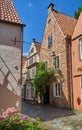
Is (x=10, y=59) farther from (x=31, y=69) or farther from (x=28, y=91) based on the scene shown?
(x=28, y=91)

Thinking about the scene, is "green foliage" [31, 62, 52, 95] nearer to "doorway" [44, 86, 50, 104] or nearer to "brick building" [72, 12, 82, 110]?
"doorway" [44, 86, 50, 104]

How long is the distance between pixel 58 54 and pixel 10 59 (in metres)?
10.1

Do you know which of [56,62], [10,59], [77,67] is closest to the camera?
[10,59]

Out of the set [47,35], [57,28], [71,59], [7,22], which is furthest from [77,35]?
[7,22]

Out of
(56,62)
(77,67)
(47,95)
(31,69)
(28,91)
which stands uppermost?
(56,62)

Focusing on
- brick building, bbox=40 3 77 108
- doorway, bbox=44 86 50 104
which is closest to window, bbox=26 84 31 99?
brick building, bbox=40 3 77 108

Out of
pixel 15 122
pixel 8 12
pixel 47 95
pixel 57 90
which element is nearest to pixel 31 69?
pixel 47 95

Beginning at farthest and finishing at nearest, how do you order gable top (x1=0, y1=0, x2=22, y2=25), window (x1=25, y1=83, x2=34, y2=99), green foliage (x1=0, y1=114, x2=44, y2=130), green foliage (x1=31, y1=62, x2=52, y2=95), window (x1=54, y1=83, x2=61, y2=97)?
window (x1=25, y1=83, x2=34, y2=99) < green foliage (x1=31, y1=62, x2=52, y2=95) < window (x1=54, y1=83, x2=61, y2=97) < gable top (x1=0, y1=0, x2=22, y2=25) < green foliage (x1=0, y1=114, x2=44, y2=130)

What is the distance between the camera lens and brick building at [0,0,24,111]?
11182mm

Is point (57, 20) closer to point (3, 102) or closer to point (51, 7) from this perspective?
point (51, 7)

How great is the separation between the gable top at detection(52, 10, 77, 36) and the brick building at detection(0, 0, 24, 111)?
365 inches

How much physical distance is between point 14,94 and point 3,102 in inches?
33.0

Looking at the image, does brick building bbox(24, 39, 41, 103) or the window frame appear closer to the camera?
the window frame

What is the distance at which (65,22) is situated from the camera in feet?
74.0
